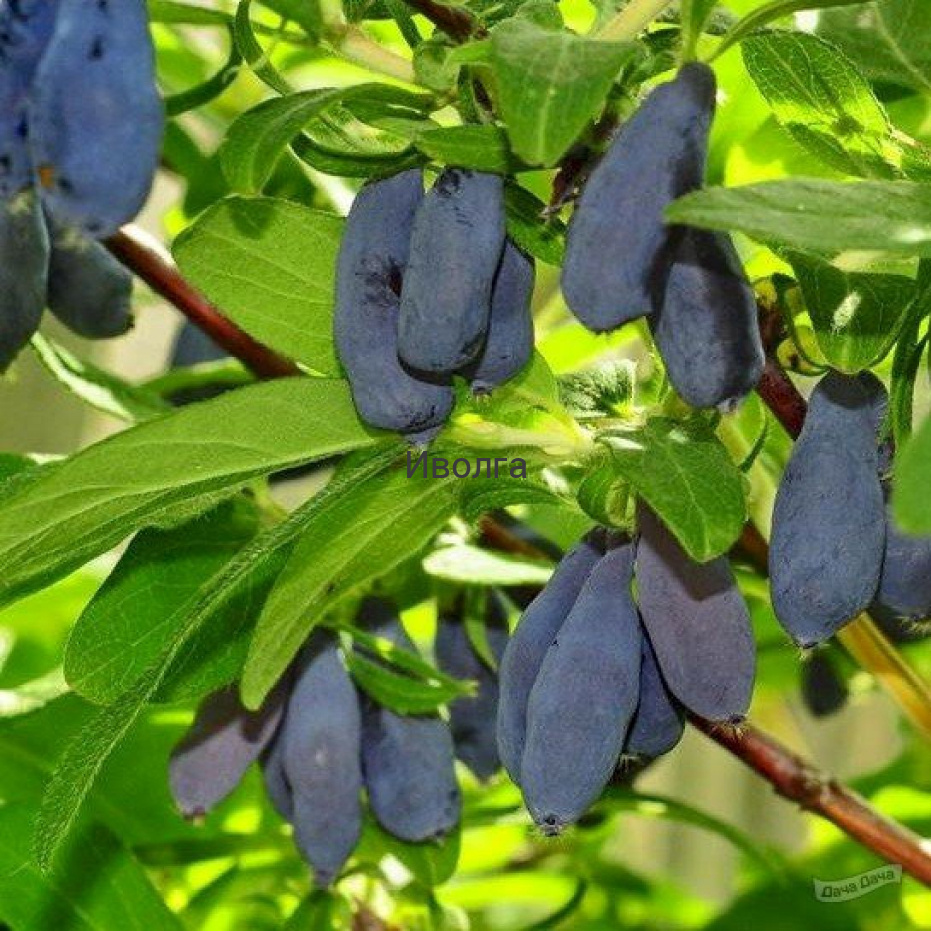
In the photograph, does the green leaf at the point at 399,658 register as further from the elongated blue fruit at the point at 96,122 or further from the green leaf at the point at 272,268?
the elongated blue fruit at the point at 96,122

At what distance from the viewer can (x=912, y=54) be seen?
0.51 meters

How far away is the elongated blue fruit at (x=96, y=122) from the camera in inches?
13.1

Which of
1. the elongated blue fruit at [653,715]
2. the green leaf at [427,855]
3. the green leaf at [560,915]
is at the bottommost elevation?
the green leaf at [560,915]

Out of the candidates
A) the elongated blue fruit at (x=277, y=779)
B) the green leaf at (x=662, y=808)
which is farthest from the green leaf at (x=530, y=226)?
the green leaf at (x=662, y=808)

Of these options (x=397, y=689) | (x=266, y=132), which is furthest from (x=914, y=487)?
(x=397, y=689)

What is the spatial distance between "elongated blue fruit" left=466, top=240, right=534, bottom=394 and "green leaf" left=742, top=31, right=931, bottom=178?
91 mm

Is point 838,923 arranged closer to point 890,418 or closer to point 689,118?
point 890,418

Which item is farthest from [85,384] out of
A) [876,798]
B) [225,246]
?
[876,798]

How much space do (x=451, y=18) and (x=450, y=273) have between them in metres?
0.08

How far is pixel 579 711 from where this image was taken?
44cm

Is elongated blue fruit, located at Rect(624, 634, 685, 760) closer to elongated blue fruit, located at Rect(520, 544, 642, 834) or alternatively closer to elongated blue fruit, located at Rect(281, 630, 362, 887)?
elongated blue fruit, located at Rect(520, 544, 642, 834)

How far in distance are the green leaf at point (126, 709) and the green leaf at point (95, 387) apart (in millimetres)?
215

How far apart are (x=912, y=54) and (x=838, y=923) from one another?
1.80 ft

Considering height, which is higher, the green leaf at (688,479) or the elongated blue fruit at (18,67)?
the elongated blue fruit at (18,67)
